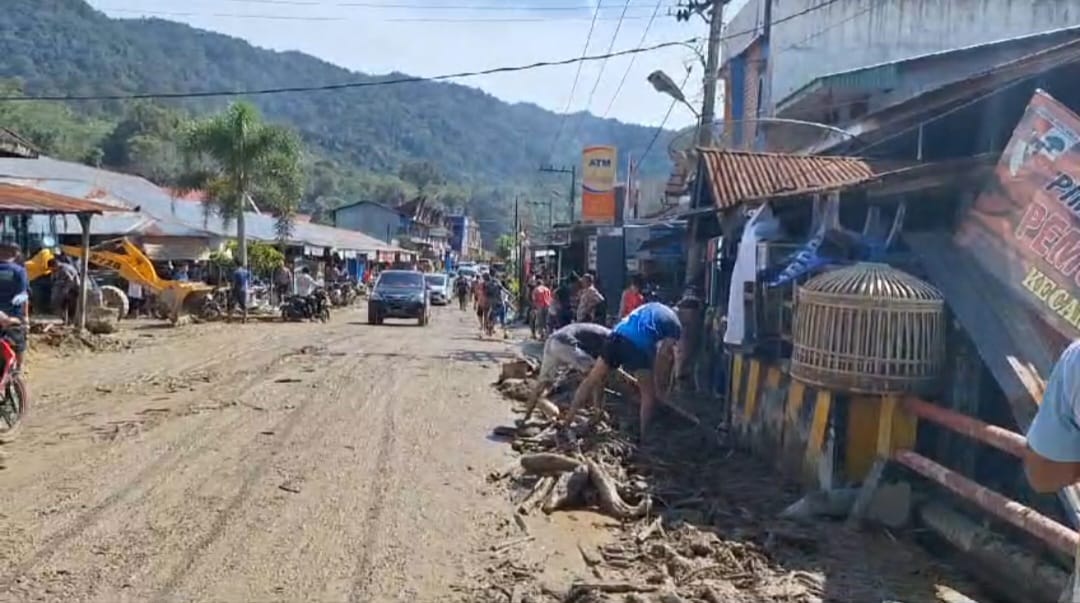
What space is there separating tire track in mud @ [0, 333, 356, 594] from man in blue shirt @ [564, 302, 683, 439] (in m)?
3.58

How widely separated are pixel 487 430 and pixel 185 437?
3.06m

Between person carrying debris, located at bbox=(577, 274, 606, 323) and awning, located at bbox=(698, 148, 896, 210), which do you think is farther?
person carrying debris, located at bbox=(577, 274, 606, 323)

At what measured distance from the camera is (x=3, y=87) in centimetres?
6112

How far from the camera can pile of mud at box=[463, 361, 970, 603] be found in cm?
551

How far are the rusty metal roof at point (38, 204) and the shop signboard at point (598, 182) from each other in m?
18.5

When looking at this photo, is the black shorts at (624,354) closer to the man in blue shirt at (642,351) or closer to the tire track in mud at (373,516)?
the man in blue shirt at (642,351)

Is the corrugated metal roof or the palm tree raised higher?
the palm tree

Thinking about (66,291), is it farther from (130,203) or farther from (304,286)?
(130,203)

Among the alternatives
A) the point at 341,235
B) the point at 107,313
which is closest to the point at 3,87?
the point at 341,235

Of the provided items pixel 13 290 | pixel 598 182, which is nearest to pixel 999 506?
pixel 13 290

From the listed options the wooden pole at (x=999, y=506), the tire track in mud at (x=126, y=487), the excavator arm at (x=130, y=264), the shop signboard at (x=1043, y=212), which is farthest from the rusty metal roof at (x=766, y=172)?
the excavator arm at (x=130, y=264)

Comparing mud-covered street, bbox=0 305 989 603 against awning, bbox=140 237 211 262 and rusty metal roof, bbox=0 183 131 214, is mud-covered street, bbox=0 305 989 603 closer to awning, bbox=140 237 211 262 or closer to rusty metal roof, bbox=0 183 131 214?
rusty metal roof, bbox=0 183 131 214

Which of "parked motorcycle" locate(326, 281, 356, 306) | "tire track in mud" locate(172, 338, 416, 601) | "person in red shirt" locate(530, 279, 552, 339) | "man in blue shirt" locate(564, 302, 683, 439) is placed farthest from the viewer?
"parked motorcycle" locate(326, 281, 356, 306)

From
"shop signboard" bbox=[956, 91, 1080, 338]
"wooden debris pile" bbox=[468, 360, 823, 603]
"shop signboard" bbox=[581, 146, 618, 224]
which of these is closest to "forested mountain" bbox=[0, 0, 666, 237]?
"shop signboard" bbox=[581, 146, 618, 224]
